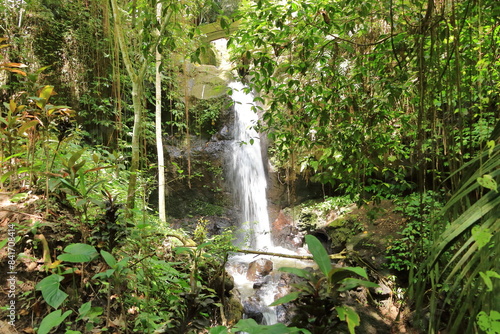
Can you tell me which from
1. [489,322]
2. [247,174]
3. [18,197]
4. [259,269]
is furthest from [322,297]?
[247,174]

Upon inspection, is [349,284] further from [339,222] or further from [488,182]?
[339,222]

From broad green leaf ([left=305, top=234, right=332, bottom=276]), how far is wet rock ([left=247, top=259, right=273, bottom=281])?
5.41 meters

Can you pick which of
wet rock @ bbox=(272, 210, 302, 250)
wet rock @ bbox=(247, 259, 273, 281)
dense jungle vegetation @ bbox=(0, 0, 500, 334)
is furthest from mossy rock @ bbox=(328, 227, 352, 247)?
dense jungle vegetation @ bbox=(0, 0, 500, 334)

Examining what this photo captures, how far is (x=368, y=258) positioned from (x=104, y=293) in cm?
475

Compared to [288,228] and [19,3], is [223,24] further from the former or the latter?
[288,228]

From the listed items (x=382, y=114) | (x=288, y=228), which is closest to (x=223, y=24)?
(x=382, y=114)

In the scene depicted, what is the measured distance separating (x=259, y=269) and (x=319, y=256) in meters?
5.56

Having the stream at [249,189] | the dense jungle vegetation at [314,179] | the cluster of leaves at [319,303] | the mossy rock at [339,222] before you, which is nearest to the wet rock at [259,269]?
the stream at [249,189]

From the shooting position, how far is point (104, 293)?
5.78ft

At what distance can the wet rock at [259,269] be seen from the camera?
19.7ft

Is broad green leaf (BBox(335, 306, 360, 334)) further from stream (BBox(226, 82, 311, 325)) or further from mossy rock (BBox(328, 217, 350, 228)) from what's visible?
mossy rock (BBox(328, 217, 350, 228))

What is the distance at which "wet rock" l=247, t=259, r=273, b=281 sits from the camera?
600 cm

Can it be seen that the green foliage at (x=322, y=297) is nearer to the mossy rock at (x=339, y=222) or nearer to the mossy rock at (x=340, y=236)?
the mossy rock at (x=340, y=236)

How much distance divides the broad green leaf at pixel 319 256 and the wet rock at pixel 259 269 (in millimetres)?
5409
